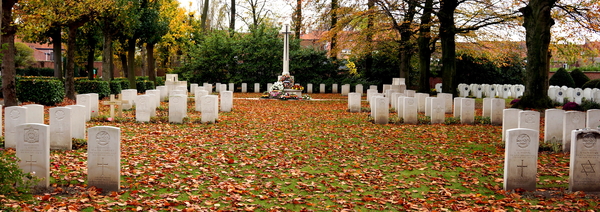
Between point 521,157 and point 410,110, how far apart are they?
8.74 meters

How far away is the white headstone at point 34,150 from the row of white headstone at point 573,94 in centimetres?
→ 2382

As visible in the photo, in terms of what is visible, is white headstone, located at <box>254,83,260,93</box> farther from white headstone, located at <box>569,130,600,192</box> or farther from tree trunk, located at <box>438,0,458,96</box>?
white headstone, located at <box>569,130,600,192</box>

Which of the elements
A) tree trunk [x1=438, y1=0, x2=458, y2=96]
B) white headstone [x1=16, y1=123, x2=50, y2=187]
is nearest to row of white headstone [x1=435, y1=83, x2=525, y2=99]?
tree trunk [x1=438, y1=0, x2=458, y2=96]

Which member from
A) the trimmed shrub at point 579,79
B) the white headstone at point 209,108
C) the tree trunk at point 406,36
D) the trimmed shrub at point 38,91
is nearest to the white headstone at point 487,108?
the tree trunk at point 406,36

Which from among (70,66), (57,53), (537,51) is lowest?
(70,66)

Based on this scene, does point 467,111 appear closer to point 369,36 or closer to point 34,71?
point 369,36

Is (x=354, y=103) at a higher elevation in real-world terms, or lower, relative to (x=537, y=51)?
lower

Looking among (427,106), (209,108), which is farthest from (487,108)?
(209,108)

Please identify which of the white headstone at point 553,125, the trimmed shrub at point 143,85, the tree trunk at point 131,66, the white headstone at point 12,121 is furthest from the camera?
the trimmed shrub at point 143,85

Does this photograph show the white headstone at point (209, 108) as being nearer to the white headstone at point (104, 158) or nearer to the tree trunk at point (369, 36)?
the white headstone at point (104, 158)

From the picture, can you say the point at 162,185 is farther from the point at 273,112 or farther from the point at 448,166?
the point at 273,112

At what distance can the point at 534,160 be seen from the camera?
23.8 feet

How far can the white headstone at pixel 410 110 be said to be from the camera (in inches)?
628

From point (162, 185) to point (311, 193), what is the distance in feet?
7.10
